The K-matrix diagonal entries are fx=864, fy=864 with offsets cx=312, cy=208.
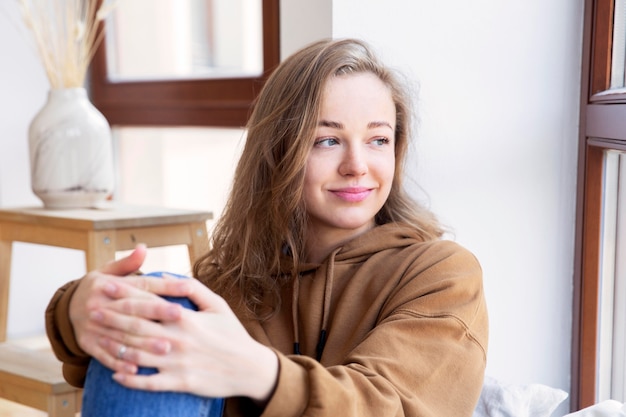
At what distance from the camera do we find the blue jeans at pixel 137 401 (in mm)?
984

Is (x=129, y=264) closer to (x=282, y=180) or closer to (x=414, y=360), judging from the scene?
(x=282, y=180)

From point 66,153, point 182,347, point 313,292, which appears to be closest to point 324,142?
point 313,292

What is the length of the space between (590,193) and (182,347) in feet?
3.30

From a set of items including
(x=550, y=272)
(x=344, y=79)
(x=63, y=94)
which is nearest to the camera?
(x=344, y=79)

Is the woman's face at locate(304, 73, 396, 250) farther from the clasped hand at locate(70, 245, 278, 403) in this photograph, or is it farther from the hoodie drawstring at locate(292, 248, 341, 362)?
the clasped hand at locate(70, 245, 278, 403)

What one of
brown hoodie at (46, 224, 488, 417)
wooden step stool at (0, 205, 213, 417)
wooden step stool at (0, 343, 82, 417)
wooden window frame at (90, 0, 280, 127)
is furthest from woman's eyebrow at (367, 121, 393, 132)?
wooden window frame at (90, 0, 280, 127)

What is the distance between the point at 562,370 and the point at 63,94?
139 cm

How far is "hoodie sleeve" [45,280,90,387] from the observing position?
3.86 ft

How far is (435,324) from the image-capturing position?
1.17 metres

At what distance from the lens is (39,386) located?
74.9 inches

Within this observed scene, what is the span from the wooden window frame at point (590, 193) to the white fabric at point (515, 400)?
34 cm

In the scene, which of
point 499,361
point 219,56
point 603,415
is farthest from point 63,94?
point 603,415

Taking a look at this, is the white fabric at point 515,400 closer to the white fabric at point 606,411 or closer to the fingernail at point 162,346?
the white fabric at point 606,411

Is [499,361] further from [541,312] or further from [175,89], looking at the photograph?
[175,89]
